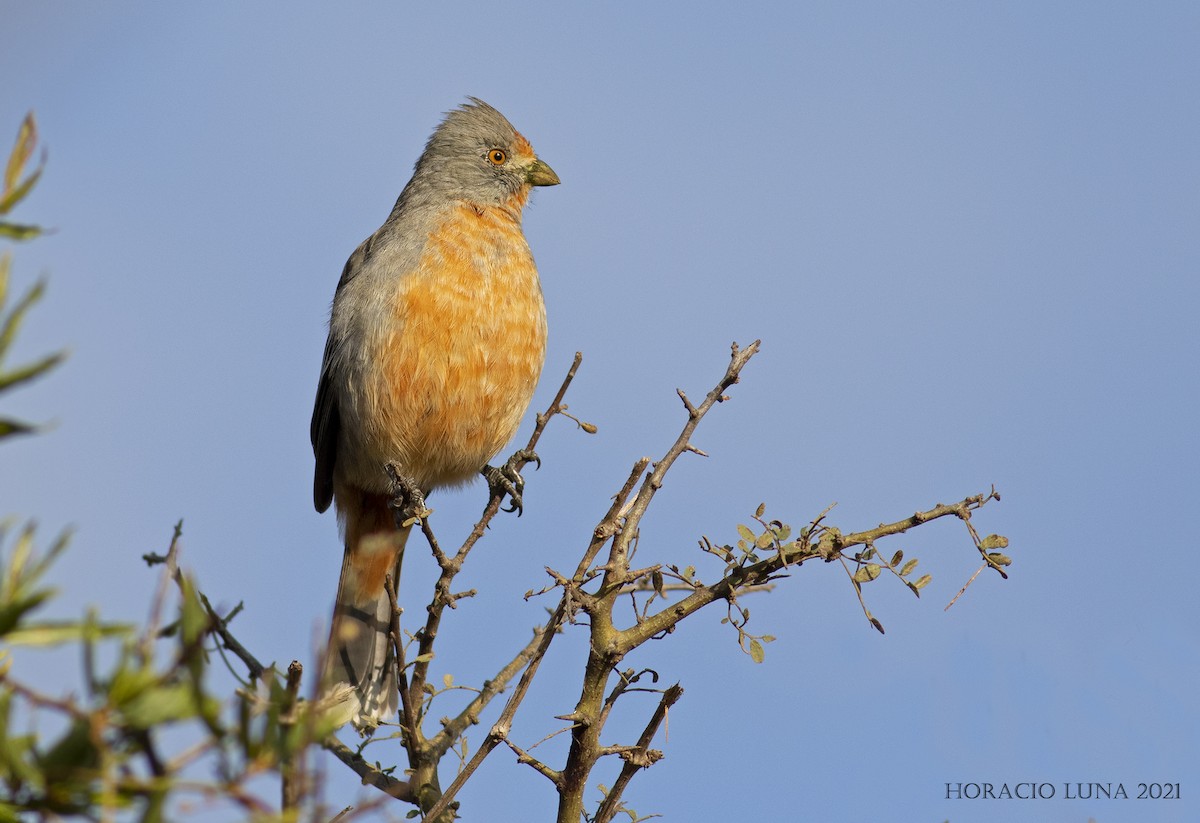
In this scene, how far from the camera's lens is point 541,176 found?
21.2ft

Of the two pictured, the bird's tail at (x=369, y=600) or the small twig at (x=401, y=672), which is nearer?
the small twig at (x=401, y=672)

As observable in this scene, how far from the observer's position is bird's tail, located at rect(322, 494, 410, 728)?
18.0 ft

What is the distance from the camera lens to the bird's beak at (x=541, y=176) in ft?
21.2

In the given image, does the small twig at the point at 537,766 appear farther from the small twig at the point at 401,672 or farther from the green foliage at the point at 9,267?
the green foliage at the point at 9,267

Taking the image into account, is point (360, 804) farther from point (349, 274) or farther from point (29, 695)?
point (349, 274)

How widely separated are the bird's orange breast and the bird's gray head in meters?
0.65

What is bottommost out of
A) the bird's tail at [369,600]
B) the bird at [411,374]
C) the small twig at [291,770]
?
the small twig at [291,770]

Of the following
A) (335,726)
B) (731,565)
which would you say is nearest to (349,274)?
(731,565)

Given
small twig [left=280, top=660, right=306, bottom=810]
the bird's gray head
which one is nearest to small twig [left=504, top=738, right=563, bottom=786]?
small twig [left=280, top=660, right=306, bottom=810]

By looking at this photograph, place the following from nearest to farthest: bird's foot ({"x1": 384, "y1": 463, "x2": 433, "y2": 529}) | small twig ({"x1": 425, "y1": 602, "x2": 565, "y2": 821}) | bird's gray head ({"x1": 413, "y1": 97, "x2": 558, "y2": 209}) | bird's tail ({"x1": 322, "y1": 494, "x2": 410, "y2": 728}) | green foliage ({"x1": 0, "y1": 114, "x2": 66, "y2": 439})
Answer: green foliage ({"x1": 0, "y1": 114, "x2": 66, "y2": 439}) → small twig ({"x1": 425, "y1": 602, "x2": 565, "y2": 821}) → bird's foot ({"x1": 384, "y1": 463, "x2": 433, "y2": 529}) → bird's tail ({"x1": 322, "y1": 494, "x2": 410, "y2": 728}) → bird's gray head ({"x1": 413, "y1": 97, "x2": 558, "y2": 209})

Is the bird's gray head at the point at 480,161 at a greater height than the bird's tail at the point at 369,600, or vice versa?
the bird's gray head at the point at 480,161

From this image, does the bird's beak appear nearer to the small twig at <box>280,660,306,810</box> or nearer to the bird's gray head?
the bird's gray head

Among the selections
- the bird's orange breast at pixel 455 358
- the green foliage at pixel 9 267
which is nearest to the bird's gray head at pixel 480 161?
the bird's orange breast at pixel 455 358

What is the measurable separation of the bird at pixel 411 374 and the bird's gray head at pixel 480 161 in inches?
1.9
